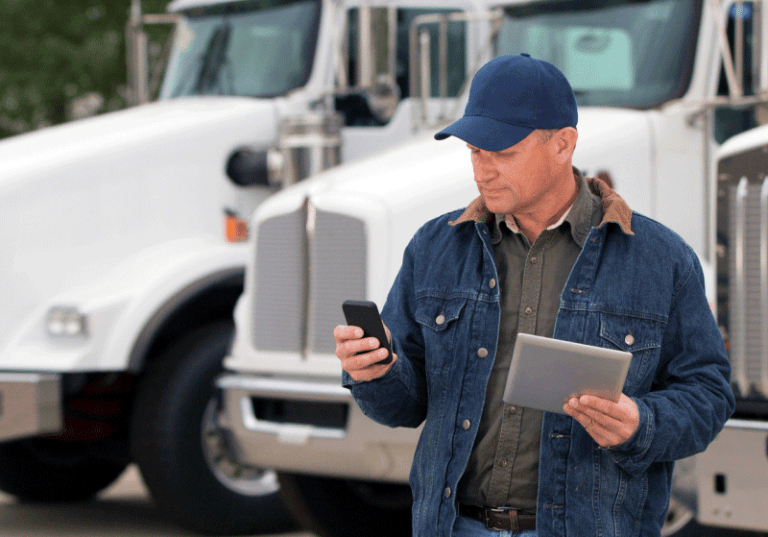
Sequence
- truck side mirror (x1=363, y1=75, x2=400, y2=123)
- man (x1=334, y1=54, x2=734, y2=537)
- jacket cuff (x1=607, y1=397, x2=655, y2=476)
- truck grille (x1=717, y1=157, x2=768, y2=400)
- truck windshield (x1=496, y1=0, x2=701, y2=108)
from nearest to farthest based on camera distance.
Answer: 1. jacket cuff (x1=607, y1=397, x2=655, y2=476)
2. man (x1=334, y1=54, x2=734, y2=537)
3. truck grille (x1=717, y1=157, x2=768, y2=400)
4. truck windshield (x1=496, y1=0, x2=701, y2=108)
5. truck side mirror (x1=363, y1=75, x2=400, y2=123)

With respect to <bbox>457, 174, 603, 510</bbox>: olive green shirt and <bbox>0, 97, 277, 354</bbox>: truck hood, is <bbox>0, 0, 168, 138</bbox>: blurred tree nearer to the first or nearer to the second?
<bbox>0, 97, 277, 354</bbox>: truck hood

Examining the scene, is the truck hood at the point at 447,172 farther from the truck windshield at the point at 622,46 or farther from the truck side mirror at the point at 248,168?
the truck side mirror at the point at 248,168

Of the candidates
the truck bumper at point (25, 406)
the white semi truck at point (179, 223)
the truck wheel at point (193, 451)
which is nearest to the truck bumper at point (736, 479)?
the white semi truck at point (179, 223)

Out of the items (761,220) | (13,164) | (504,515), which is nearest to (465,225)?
(504,515)

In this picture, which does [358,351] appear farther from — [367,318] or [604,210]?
[604,210]

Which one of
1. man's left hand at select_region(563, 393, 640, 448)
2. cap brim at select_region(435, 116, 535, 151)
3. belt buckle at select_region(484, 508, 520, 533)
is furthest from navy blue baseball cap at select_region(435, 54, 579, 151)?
belt buckle at select_region(484, 508, 520, 533)

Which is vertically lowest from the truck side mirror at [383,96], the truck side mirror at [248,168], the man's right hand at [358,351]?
the truck side mirror at [248,168]

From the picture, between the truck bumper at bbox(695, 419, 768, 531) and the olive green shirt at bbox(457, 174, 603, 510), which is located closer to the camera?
the olive green shirt at bbox(457, 174, 603, 510)

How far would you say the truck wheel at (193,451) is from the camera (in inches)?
254

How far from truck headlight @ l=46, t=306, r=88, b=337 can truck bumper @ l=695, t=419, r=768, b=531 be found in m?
3.23

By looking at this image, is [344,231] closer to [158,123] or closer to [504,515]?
[158,123]

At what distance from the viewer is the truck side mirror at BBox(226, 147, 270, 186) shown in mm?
7227

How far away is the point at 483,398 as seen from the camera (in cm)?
270

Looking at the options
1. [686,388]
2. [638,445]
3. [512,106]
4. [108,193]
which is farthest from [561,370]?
[108,193]
